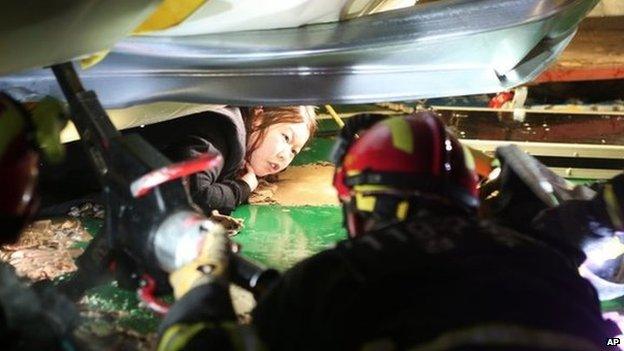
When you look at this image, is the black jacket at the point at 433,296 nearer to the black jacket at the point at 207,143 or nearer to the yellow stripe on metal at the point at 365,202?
the yellow stripe on metal at the point at 365,202

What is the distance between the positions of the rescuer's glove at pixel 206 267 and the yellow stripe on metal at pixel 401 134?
1.21ft

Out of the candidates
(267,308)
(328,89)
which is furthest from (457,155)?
(328,89)

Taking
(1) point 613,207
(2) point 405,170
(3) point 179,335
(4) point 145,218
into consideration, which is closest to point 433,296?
(2) point 405,170

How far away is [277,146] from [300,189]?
0.34m

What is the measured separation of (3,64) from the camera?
1.19 metres

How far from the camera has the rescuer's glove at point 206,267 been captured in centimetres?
102

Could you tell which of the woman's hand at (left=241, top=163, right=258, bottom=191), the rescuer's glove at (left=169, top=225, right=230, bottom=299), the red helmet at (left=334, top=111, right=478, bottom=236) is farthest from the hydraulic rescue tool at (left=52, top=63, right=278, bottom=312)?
the woman's hand at (left=241, top=163, right=258, bottom=191)

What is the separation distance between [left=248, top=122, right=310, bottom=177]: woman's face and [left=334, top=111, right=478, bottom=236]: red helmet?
1579 mm

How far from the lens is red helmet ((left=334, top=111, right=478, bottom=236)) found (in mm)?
1044

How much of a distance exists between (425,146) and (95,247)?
27.6 inches

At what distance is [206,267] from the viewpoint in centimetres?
103

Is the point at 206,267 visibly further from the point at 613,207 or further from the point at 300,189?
the point at 300,189

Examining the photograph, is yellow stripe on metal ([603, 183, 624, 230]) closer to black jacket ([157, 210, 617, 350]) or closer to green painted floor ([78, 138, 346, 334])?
black jacket ([157, 210, 617, 350])

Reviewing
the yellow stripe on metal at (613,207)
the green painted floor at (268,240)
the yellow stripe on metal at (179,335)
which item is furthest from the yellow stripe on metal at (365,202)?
the green painted floor at (268,240)
